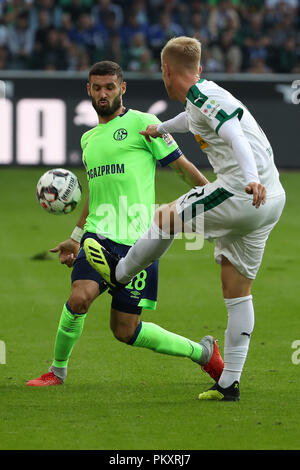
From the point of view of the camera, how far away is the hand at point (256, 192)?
4758mm

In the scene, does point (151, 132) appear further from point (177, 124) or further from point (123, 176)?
point (123, 176)

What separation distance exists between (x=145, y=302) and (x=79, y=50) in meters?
14.6

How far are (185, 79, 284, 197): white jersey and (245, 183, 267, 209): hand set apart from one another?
0.40 metres

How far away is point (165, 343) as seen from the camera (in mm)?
6035

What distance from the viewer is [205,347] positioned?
19.9ft

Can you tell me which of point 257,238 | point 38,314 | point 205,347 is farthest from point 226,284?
point 38,314

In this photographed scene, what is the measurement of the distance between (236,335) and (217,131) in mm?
1232

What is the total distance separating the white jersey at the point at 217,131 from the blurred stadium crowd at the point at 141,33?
46.2 feet

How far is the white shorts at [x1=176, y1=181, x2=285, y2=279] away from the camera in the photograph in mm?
5203

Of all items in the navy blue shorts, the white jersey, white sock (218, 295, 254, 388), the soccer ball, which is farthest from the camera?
the soccer ball
